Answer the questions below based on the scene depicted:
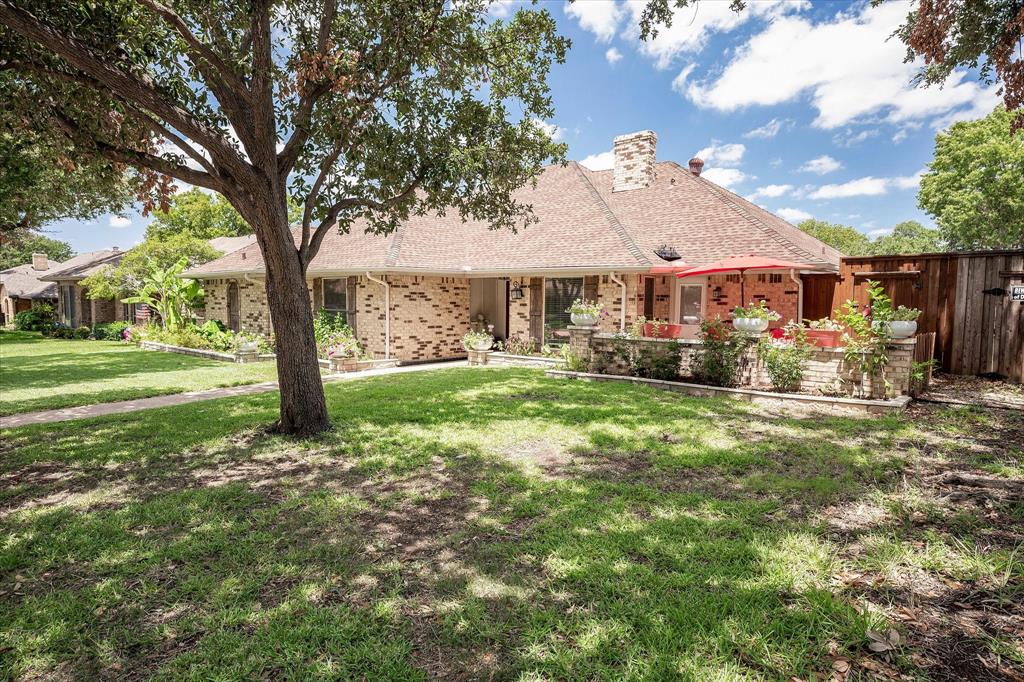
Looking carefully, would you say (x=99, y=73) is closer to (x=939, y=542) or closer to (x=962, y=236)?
(x=939, y=542)

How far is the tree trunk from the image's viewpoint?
20.7 feet

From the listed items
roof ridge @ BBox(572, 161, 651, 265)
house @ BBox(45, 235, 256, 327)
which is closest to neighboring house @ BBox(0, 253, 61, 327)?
house @ BBox(45, 235, 256, 327)

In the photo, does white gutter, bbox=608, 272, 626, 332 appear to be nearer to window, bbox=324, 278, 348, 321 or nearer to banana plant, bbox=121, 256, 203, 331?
window, bbox=324, 278, 348, 321

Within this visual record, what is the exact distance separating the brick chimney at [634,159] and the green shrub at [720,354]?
8.40m

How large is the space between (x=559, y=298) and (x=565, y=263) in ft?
3.93

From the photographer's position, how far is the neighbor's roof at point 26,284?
35625mm

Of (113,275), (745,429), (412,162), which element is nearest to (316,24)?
(412,162)

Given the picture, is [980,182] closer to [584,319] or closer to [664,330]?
[664,330]

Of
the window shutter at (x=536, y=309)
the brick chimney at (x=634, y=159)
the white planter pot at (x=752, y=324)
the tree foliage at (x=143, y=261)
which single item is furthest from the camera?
the tree foliage at (x=143, y=261)

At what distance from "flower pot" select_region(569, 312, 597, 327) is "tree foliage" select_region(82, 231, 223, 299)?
19628mm

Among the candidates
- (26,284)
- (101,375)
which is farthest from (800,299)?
(26,284)

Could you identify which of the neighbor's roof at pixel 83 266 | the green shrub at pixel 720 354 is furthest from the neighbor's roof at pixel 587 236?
the neighbor's roof at pixel 83 266

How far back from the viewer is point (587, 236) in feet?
46.0

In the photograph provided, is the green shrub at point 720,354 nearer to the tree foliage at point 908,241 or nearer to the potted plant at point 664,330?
the potted plant at point 664,330
